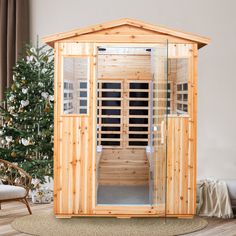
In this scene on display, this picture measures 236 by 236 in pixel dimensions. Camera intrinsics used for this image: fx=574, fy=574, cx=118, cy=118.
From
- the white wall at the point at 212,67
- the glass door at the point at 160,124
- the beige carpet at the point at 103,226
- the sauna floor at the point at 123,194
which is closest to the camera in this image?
the beige carpet at the point at 103,226

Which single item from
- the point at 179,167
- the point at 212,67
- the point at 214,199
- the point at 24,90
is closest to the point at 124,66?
the point at 212,67

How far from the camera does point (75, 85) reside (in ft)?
22.1

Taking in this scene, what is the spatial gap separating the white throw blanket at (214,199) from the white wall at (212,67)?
1167 millimetres

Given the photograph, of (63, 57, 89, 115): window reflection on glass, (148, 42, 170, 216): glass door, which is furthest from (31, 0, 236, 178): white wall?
(63, 57, 89, 115): window reflection on glass

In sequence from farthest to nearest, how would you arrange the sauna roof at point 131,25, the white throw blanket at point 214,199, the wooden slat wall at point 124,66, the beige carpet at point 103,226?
the wooden slat wall at point 124,66 → the white throw blanket at point 214,199 → the sauna roof at point 131,25 → the beige carpet at point 103,226

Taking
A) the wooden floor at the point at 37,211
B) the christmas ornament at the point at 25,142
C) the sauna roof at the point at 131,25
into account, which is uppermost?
the sauna roof at the point at 131,25

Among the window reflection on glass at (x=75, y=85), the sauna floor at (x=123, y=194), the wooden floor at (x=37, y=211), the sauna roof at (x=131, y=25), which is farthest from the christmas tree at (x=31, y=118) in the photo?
the sauna roof at (x=131, y=25)

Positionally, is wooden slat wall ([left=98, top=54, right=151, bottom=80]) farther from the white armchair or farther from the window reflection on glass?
the white armchair

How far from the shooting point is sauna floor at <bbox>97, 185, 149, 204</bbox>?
719 centimetres

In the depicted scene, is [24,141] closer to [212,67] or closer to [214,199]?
[214,199]

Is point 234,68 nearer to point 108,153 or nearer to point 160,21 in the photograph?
point 160,21

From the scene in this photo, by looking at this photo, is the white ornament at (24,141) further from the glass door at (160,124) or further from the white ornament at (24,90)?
the glass door at (160,124)

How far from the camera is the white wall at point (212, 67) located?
8344mm

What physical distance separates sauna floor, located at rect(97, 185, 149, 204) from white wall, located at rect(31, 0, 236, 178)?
97 centimetres
